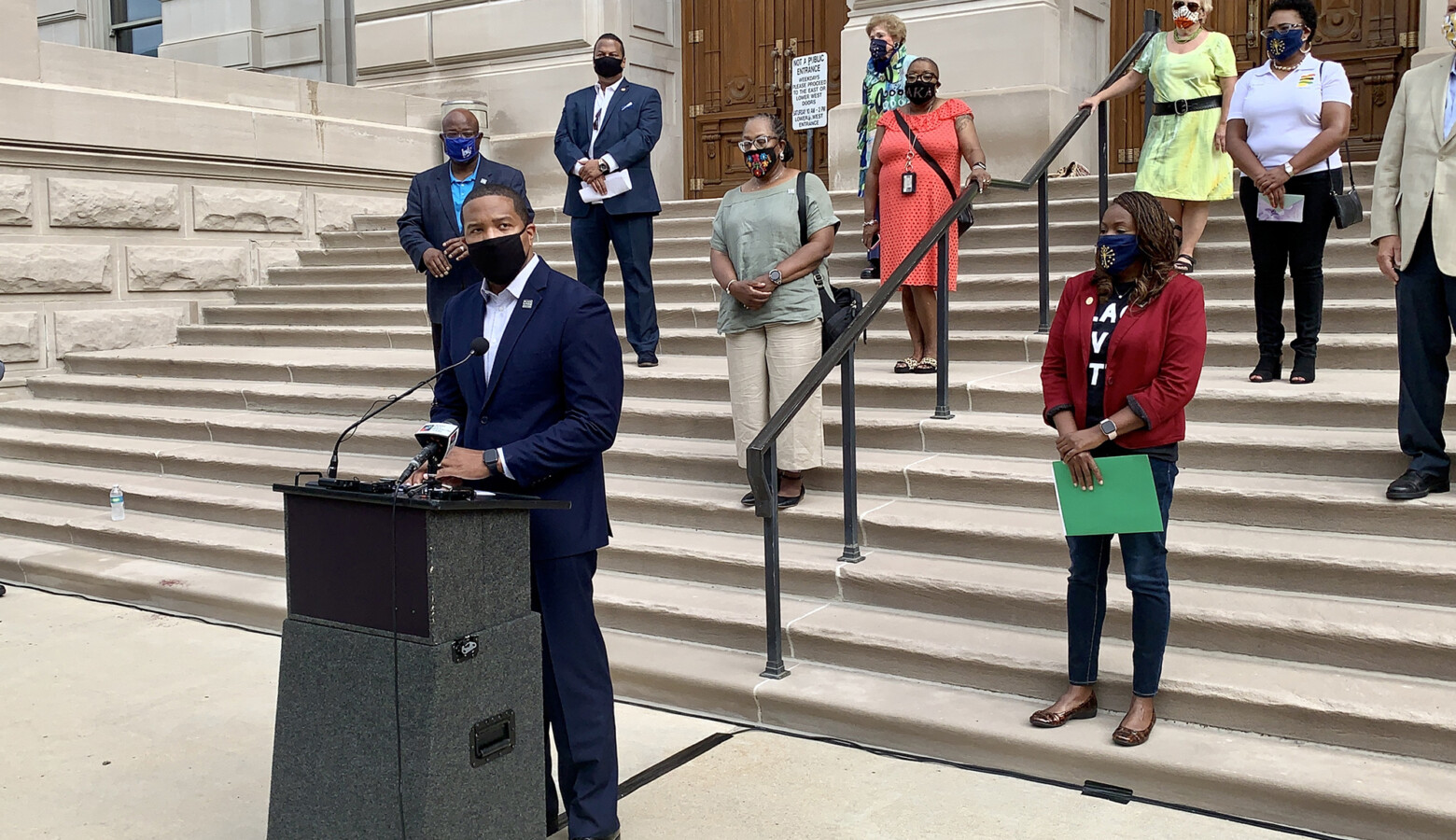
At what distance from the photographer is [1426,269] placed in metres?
5.43

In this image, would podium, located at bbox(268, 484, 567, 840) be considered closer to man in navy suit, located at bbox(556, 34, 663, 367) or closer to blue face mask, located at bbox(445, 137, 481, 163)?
blue face mask, located at bbox(445, 137, 481, 163)

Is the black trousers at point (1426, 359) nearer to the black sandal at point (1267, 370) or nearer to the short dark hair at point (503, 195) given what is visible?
the black sandal at point (1267, 370)

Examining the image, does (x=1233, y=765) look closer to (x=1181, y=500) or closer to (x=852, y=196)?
(x=1181, y=500)

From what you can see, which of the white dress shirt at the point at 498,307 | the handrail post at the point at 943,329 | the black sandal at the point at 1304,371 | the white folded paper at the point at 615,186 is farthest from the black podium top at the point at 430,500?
the white folded paper at the point at 615,186

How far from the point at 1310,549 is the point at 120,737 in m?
4.65

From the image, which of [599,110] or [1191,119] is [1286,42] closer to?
[1191,119]

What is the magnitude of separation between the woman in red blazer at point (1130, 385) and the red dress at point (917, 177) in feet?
10.6

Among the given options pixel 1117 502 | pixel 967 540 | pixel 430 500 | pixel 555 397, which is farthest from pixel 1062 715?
pixel 430 500

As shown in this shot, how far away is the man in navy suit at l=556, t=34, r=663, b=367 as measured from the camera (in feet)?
28.8

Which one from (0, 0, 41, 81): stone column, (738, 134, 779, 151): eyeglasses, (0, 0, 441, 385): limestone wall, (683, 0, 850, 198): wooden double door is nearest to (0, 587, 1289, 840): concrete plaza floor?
(738, 134, 779, 151): eyeglasses

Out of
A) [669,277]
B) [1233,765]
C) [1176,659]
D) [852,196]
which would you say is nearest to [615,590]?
[1176,659]

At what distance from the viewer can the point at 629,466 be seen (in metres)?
7.51

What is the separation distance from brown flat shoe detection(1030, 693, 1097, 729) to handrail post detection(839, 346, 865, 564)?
1.46m

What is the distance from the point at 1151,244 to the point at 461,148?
4516 millimetres
